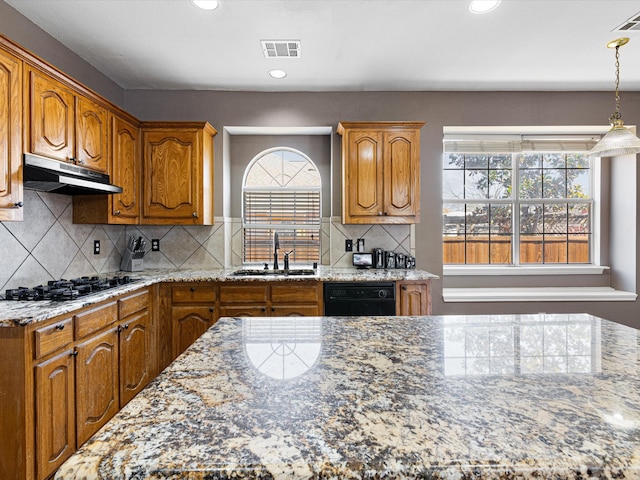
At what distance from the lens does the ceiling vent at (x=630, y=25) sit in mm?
2498

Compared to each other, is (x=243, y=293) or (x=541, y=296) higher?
(x=243, y=293)

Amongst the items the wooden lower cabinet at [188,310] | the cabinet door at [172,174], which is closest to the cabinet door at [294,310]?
the wooden lower cabinet at [188,310]

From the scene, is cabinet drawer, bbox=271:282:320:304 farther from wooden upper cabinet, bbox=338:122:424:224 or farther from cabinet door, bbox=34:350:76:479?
cabinet door, bbox=34:350:76:479

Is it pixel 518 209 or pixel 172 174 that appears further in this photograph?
pixel 518 209

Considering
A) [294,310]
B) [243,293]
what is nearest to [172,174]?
[243,293]

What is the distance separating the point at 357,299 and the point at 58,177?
2.26 metres

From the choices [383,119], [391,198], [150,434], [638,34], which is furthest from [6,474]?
[638,34]

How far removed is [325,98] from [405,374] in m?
3.32

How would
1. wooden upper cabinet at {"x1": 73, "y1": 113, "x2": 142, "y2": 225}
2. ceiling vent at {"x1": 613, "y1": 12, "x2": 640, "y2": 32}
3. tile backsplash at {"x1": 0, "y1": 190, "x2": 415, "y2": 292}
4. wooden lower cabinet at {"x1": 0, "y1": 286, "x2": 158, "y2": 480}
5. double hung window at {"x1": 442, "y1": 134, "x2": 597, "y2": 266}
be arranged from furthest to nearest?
double hung window at {"x1": 442, "y1": 134, "x2": 597, "y2": 266} < wooden upper cabinet at {"x1": 73, "y1": 113, "x2": 142, "y2": 225} < ceiling vent at {"x1": 613, "y1": 12, "x2": 640, "y2": 32} < tile backsplash at {"x1": 0, "y1": 190, "x2": 415, "y2": 292} < wooden lower cabinet at {"x1": 0, "y1": 286, "x2": 158, "y2": 480}

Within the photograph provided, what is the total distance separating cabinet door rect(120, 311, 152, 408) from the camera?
2.54m

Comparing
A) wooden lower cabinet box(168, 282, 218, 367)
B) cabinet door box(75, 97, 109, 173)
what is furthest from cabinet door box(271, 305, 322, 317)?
cabinet door box(75, 97, 109, 173)

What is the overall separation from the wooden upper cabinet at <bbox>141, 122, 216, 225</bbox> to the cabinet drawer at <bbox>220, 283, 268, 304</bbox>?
0.78 m

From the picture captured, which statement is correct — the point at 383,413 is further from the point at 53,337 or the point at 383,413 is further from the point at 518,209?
the point at 518,209

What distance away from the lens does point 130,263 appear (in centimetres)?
346
